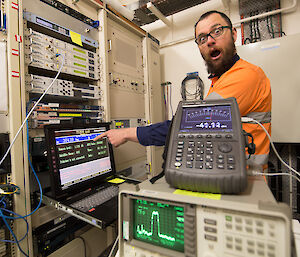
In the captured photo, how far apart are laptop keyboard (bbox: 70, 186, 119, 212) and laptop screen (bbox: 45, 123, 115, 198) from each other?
0.43 feet

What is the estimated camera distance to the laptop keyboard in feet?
3.06

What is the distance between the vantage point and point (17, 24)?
1.07m

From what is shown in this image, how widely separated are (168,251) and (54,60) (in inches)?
52.6

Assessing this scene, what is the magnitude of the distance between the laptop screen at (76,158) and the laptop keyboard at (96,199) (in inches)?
5.1

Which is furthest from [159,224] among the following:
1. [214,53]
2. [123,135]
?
[214,53]

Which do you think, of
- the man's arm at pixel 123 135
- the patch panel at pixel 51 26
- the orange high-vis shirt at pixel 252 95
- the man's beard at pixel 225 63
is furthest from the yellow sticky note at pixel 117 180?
the patch panel at pixel 51 26

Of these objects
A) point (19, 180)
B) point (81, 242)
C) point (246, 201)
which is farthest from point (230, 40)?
point (81, 242)

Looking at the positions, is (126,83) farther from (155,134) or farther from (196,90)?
(155,134)

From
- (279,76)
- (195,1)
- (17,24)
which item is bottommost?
(279,76)

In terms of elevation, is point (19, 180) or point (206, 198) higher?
point (206, 198)

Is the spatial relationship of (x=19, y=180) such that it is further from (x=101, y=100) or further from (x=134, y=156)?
(x=134, y=156)

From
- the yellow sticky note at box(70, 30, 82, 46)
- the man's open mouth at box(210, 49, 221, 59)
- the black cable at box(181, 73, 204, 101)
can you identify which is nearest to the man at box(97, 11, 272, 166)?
the man's open mouth at box(210, 49, 221, 59)

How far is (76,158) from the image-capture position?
115 centimetres

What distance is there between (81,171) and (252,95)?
1.04 meters
